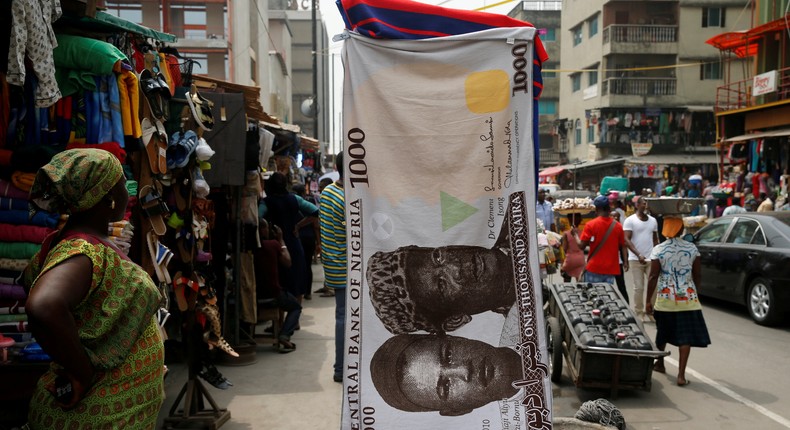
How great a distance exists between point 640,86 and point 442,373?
38001 mm

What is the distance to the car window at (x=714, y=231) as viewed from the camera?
35.6 feet

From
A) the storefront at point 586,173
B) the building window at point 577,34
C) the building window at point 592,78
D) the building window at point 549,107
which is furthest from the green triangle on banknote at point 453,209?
the building window at point 549,107

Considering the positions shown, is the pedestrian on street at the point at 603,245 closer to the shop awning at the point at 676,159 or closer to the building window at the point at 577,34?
the shop awning at the point at 676,159

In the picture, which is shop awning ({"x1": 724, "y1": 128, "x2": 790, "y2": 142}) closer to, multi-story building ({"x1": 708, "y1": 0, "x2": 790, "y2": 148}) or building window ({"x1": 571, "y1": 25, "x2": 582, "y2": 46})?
multi-story building ({"x1": 708, "y1": 0, "x2": 790, "y2": 148})

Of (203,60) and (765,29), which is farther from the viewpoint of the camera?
(203,60)

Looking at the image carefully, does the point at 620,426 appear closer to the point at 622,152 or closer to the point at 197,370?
the point at 197,370

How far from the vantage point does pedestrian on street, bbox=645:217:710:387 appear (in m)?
6.41

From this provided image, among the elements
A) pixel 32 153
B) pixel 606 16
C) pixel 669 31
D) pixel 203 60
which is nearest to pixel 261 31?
pixel 203 60

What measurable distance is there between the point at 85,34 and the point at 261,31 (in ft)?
111

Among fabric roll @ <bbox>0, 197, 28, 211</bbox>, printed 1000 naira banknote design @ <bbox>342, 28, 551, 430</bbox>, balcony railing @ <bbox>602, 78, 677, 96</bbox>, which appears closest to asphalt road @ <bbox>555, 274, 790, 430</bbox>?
printed 1000 naira banknote design @ <bbox>342, 28, 551, 430</bbox>

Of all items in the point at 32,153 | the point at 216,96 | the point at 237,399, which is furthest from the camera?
the point at 216,96

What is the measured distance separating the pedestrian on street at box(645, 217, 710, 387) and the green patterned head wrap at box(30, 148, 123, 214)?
5.63m

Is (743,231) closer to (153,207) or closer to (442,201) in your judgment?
(442,201)

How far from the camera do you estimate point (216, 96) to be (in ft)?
21.2
